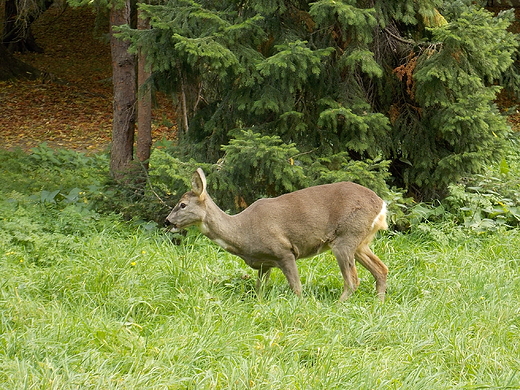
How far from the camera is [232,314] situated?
5.85m

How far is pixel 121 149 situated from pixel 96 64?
1352 cm

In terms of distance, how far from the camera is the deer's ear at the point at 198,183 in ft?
21.5

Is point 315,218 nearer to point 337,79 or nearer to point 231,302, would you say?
point 231,302

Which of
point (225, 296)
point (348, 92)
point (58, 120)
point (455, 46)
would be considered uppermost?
point (455, 46)

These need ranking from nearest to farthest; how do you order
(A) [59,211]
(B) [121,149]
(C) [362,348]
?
1. (C) [362,348]
2. (A) [59,211]
3. (B) [121,149]

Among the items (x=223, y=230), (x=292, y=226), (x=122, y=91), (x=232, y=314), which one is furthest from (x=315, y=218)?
(x=122, y=91)

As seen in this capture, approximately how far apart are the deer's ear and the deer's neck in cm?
16

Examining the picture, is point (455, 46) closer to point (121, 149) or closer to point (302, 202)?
point (302, 202)

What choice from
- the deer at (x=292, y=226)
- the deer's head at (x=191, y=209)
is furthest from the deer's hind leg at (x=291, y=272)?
the deer's head at (x=191, y=209)

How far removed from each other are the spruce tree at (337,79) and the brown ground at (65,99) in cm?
365

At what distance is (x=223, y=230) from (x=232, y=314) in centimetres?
103

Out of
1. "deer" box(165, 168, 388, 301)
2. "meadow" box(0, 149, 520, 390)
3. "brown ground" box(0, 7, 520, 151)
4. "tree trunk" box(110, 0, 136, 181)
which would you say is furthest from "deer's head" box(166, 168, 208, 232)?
"brown ground" box(0, 7, 520, 151)

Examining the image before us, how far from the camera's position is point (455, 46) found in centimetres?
827

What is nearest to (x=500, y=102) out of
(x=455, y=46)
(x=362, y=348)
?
(x=455, y=46)
